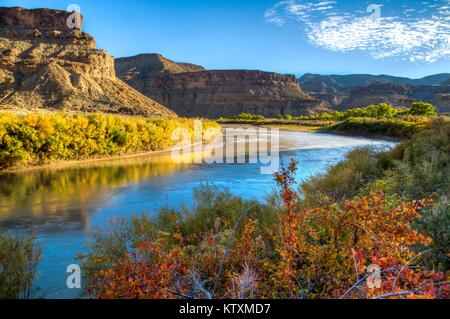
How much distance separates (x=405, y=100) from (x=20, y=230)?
120034 mm

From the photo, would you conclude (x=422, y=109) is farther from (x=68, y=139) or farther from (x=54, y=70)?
(x=68, y=139)

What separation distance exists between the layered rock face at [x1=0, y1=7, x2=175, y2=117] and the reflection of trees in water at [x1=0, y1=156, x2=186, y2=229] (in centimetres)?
2442

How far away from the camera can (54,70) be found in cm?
4731

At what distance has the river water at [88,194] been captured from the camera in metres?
7.42

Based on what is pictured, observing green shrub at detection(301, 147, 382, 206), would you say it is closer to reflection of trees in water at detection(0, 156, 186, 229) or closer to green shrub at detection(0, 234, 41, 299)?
green shrub at detection(0, 234, 41, 299)

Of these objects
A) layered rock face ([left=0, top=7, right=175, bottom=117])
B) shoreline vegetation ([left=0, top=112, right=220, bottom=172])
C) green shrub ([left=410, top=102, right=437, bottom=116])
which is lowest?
shoreline vegetation ([left=0, top=112, right=220, bottom=172])

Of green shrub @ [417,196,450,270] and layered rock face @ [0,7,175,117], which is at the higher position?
layered rock face @ [0,7,175,117]

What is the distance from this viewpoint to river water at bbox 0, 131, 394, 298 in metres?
7.42

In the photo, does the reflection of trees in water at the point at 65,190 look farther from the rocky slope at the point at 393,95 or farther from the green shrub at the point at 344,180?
the rocky slope at the point at 393,95

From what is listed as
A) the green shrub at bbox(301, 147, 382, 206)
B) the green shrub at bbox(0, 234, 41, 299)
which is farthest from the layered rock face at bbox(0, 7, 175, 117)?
the green shrub at bbox(0, 234, 41, 299)

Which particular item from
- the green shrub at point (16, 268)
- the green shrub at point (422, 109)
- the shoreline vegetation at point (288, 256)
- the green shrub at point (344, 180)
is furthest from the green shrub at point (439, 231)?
the green shrub at point (422, 109)

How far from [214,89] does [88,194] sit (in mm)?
119737

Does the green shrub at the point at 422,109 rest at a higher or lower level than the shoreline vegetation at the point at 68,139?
higher
